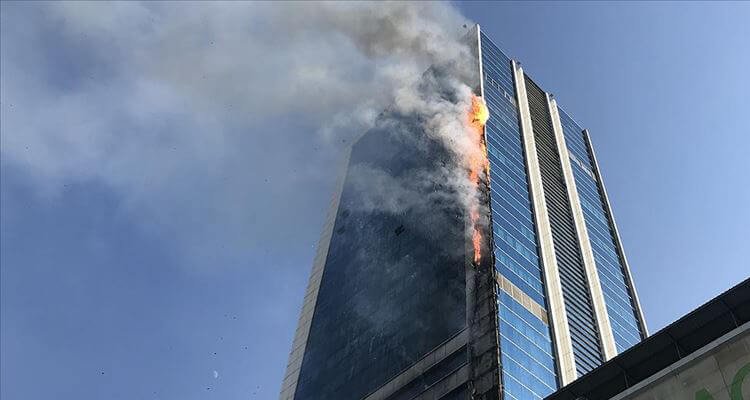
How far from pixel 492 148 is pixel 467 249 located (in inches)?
633

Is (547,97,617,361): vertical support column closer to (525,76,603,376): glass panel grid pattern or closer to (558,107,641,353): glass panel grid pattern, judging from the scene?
(525,76,603,376): glass panel grid pattern

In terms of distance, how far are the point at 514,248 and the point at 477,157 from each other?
14.1m

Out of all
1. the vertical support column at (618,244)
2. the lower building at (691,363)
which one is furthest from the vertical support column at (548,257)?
the lower building at (691,363)

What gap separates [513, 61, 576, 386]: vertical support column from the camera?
57531 mm

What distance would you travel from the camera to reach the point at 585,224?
81875 mm

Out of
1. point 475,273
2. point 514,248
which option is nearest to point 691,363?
point 475,273

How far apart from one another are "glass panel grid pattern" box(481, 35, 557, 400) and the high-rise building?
0.16 meters

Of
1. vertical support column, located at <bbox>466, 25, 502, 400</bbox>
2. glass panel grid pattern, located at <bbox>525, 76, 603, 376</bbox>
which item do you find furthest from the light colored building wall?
glass panel grid pattern, located at <bbox>525, 76, 603, 376</bbox>

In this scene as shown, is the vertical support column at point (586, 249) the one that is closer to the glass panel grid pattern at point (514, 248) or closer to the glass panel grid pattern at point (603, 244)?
the glass panel grid pattern at point (603, 244)

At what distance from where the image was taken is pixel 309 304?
8619 centimetres

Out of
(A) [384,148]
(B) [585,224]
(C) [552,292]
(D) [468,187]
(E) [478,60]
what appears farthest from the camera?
(A) [384,148]

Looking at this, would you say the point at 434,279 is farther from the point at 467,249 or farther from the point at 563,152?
the point at 563,152

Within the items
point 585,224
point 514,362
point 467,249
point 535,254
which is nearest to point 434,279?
point 467,249

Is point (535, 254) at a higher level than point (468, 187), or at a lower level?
lower
